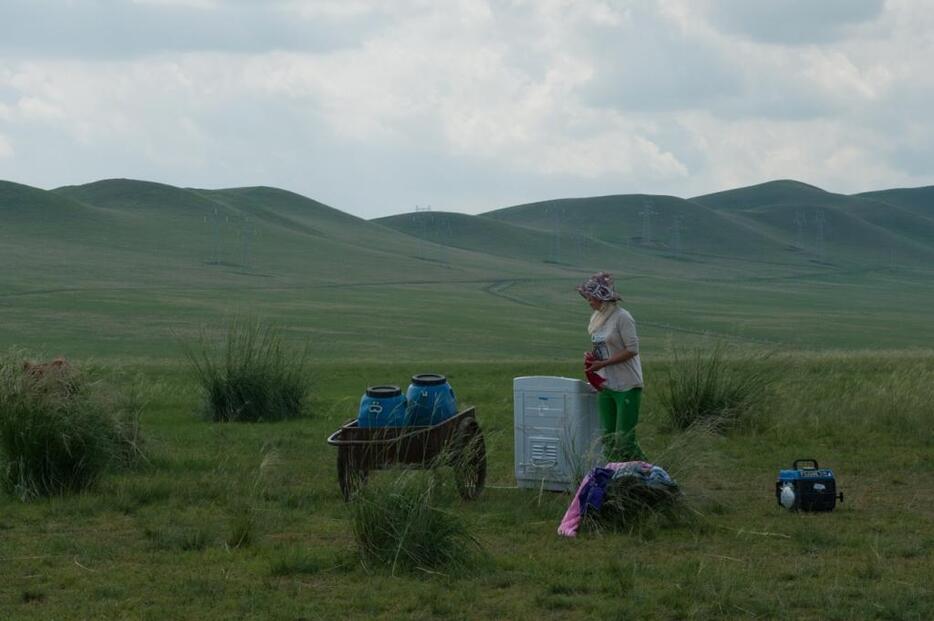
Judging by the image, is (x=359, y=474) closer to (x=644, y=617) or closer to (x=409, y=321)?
(x=644, y=617)

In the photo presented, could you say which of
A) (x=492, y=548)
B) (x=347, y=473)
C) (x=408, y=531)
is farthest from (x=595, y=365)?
(x=408, y=531)

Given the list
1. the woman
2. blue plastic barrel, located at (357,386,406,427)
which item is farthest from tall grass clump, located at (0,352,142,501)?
the woman

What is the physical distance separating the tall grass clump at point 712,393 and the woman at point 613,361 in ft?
12.6

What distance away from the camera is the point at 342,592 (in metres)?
7.57

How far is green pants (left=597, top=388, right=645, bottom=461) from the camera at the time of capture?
10648 mm

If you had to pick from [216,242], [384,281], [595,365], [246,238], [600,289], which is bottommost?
[595,365]

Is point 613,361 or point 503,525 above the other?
point 613,361

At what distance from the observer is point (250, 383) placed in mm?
17375

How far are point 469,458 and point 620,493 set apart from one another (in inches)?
59.2

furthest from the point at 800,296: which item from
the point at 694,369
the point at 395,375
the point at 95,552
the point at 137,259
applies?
the point at 95,552

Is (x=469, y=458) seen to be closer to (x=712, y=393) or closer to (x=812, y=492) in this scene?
(x=812, y=492)

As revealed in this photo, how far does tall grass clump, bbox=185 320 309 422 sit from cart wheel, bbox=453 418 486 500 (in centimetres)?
666

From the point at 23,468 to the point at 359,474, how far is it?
9.13 ft

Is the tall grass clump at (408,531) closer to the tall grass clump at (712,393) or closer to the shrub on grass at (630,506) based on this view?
the shrub on grass at (630,506)
